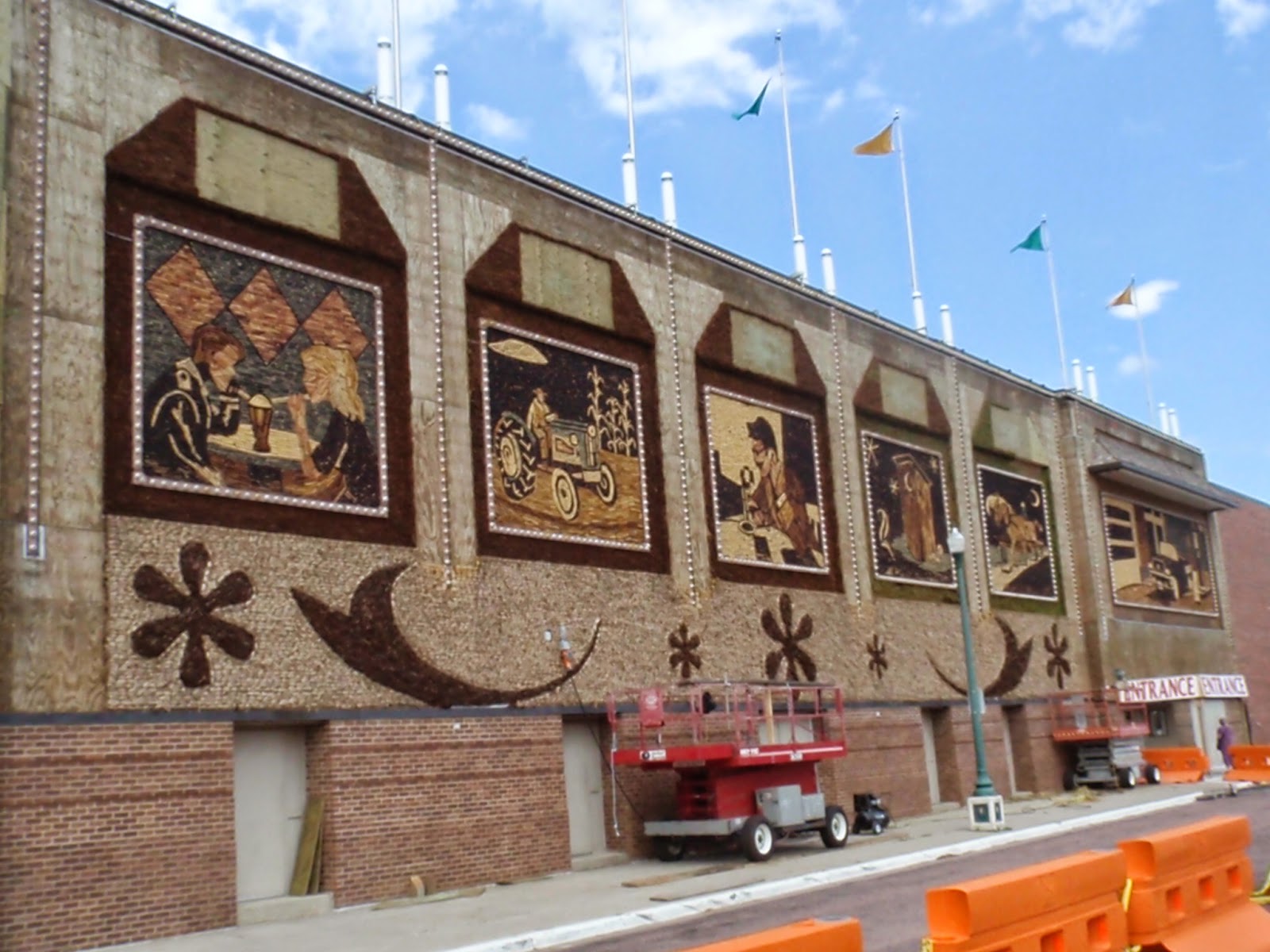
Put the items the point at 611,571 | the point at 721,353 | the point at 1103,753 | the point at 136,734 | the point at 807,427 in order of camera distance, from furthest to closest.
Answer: the point at 1103,753 < the point at 807,427 < the point at 721,353 < the point at 611,571 < the point at 136,734

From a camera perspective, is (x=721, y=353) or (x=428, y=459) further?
(x=721, y=353)

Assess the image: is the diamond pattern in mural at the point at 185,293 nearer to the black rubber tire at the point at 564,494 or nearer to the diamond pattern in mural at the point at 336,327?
the diamond pattern in mural at the point at 336,327

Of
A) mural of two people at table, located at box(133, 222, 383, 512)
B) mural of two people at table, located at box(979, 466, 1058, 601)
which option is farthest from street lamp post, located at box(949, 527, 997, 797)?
mural of two people at table, located at box(133, 222, 383, 512)

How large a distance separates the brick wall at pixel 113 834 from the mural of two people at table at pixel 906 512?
18071 millimetres

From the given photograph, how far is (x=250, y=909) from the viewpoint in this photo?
17641 mm

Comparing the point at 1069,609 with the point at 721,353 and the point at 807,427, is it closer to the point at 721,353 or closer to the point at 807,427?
the point at 807,427

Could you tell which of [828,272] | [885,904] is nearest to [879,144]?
[828,272]

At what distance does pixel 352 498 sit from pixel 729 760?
23.5ft

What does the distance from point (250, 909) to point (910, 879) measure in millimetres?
8940

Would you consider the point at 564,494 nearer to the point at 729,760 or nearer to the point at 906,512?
the point at 729,760

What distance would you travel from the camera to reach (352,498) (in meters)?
20.0

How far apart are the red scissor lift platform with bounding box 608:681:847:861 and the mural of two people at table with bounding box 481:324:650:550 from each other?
10.3 ft

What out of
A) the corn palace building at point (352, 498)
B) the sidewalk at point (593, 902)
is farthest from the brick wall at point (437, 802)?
the sidewalk at point (593, 902)

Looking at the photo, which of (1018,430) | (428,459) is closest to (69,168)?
(428,459)
